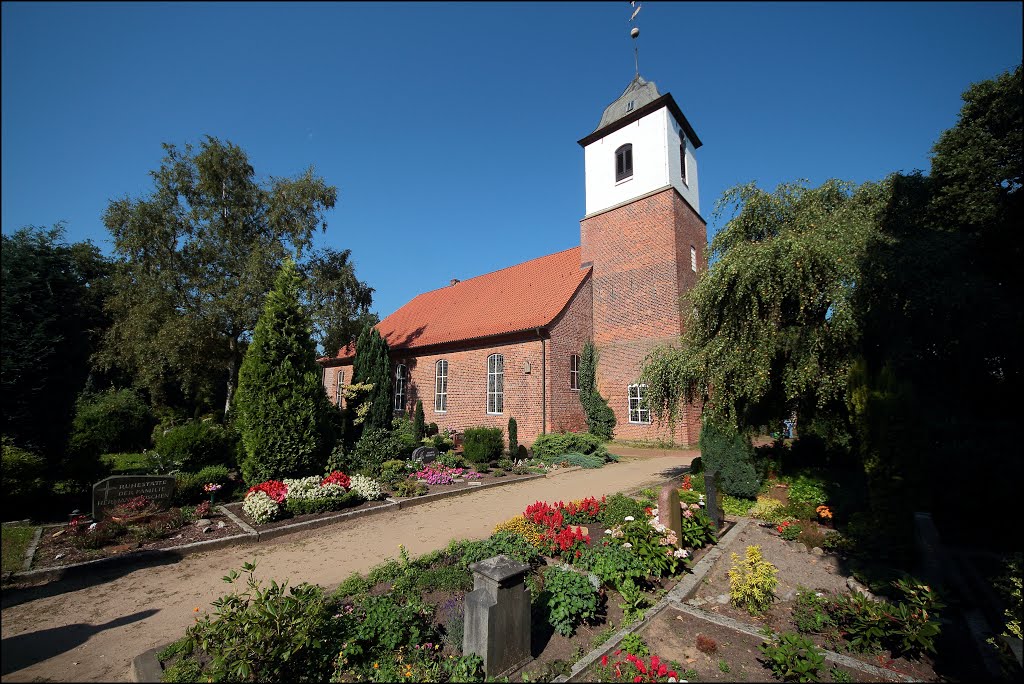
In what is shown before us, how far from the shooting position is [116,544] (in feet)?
19.4

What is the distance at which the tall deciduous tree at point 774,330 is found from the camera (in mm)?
7535

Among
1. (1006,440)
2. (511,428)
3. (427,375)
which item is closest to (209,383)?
(427,375)

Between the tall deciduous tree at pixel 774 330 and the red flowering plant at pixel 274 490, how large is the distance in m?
7.83

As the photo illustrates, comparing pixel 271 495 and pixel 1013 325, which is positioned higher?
pixel 1013 325

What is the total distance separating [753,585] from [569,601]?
1.96 meters

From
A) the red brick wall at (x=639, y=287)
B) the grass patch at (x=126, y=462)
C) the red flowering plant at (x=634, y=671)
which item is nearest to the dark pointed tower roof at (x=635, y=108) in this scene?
the red brick wall at (x=639, y=287)

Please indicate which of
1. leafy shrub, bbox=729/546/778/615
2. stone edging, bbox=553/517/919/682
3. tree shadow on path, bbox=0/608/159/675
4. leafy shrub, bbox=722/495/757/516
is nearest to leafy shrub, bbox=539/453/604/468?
leafy shrub, bbox=722/495/757/516

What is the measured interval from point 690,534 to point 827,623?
1937 mm

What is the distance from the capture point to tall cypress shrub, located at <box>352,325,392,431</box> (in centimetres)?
1574

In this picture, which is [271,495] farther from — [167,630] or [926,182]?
[926,182]

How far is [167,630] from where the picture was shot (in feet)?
12.9

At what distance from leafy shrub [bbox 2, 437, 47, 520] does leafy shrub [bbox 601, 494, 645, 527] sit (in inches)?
351

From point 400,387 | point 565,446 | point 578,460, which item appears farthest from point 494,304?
point 578,460

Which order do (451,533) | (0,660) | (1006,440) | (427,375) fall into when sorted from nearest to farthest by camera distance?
(0,660)
(1006,440)
(451,533)
(427,375)
